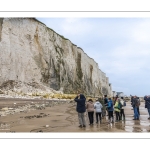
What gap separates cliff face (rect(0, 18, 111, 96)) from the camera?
1168 inches

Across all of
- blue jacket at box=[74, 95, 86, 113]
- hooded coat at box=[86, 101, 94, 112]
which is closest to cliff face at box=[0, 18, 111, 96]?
hooded coat at box=[86, 101, 94, 112]

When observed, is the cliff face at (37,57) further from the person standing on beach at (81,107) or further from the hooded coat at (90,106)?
the person standing on beach at (81,107)

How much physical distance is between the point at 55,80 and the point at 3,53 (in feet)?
41.3

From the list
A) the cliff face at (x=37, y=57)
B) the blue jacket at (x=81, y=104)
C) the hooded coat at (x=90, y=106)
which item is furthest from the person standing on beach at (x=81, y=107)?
the cliff face at (x=37, y=57)

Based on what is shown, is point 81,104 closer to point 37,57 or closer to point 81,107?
point 81,107

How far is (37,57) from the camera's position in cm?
3531

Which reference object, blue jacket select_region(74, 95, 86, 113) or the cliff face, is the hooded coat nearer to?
blue jacket select_region(74, 95, 86, 113)

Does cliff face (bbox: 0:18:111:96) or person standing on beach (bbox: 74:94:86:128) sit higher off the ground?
cliff face (bbox: 0:18:111:96)

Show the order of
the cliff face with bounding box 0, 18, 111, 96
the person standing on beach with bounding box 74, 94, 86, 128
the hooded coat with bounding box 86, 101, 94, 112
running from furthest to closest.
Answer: the cliff face with bounding box 0, 18, 111, 96 < the hooded coat with bounding box 86, 101, 94, 112 < the person standing on beach with bounding box 74, 94, 86, 128
